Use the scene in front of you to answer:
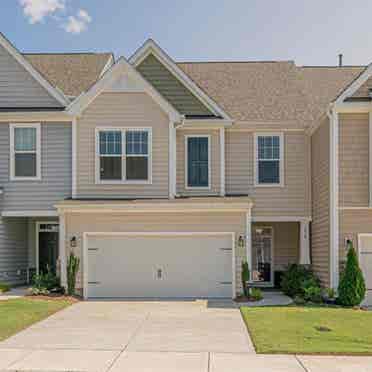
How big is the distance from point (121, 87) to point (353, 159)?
26.1 ft

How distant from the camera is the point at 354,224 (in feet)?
58.4

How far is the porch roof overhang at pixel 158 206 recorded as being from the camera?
18.5 m

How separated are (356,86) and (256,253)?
808 cm

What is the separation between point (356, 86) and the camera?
17.9 metres

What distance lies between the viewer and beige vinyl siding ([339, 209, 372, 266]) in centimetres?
1777

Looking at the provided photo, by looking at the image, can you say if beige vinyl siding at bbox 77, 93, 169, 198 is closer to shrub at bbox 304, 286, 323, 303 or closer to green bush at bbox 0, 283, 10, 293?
green bush at bbox 0, 283, 10, 293

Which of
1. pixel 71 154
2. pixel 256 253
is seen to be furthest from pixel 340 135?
pixel 71 154

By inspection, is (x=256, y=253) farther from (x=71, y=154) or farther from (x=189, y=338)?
(x=189, y=338)

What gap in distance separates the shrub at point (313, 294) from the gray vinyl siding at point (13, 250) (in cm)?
1029

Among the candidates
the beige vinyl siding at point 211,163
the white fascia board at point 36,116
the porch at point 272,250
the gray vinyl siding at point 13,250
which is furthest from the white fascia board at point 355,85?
the gray vinyl siding at point 13,250

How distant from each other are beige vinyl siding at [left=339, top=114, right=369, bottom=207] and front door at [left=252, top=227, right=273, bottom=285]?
5.50 meters

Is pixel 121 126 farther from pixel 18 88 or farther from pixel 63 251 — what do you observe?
pixel 63 251

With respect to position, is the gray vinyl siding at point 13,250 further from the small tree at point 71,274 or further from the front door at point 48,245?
the small tree at point 71,274

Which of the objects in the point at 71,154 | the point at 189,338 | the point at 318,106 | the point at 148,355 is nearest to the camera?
the point at 148,355
